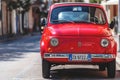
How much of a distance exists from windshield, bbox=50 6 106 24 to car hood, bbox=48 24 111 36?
23.8 inches

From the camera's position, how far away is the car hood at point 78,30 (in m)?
14.0

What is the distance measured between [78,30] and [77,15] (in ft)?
4.50

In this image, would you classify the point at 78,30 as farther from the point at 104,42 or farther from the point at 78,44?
the point at 104,42

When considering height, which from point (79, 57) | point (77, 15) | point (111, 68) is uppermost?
point (77, 15)

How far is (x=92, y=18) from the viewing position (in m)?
15.5

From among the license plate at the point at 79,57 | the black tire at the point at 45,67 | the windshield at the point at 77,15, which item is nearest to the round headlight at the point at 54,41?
the license plate at the point at 79,57

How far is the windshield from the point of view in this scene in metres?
15.3

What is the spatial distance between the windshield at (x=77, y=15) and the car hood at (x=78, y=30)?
60cm

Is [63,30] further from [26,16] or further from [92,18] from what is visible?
[26,16]

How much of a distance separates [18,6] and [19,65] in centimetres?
4311

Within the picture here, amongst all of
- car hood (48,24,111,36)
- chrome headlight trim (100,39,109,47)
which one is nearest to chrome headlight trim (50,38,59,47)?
car hood (48,24,111,36)

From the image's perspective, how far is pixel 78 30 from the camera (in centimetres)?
1413

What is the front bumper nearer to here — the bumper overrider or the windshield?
the bumper overrider

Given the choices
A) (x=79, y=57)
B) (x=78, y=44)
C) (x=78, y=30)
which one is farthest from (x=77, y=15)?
(x=79, y=57)
